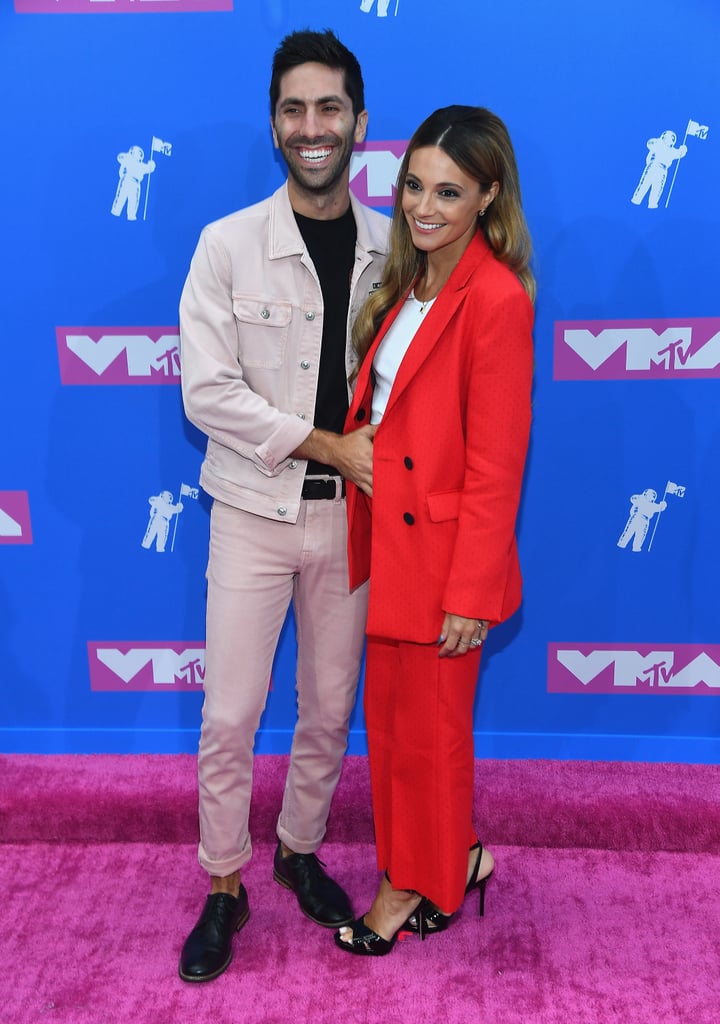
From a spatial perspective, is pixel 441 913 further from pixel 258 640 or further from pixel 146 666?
pixel 146 666

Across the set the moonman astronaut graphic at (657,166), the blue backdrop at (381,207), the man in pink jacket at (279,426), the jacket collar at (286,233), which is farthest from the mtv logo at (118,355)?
the moonman astronaut graphic at (657,166)

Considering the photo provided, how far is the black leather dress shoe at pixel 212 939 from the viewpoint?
7.51 ft

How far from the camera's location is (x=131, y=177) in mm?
2645

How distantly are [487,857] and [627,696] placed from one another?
0.74 meters

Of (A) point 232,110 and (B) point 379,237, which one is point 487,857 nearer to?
(B) point 379,237

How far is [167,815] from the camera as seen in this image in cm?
284

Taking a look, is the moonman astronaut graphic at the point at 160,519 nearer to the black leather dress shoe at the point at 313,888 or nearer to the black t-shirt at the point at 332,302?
the black t-shirt at the point at 332,302

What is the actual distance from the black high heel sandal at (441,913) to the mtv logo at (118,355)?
1487mm

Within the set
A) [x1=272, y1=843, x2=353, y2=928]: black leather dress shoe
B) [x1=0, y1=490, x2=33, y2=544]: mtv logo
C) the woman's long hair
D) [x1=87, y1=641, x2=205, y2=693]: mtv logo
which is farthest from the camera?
[x1=87, y1=641, x2=205, y2=693]: mtv logo

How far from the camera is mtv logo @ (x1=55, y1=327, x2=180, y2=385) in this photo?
277 centimetres

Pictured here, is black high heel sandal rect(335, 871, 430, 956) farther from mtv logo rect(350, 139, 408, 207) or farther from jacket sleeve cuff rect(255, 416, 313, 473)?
mtv logo rect(350, 139, 408, 207)

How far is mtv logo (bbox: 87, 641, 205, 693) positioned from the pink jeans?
68 centimetres

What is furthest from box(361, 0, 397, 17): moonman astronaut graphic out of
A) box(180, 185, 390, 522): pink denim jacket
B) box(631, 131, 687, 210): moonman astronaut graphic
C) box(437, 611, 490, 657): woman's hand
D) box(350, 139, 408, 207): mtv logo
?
box(437, 611, 490, 657): woman's hand

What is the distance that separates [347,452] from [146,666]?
4.12 feet
